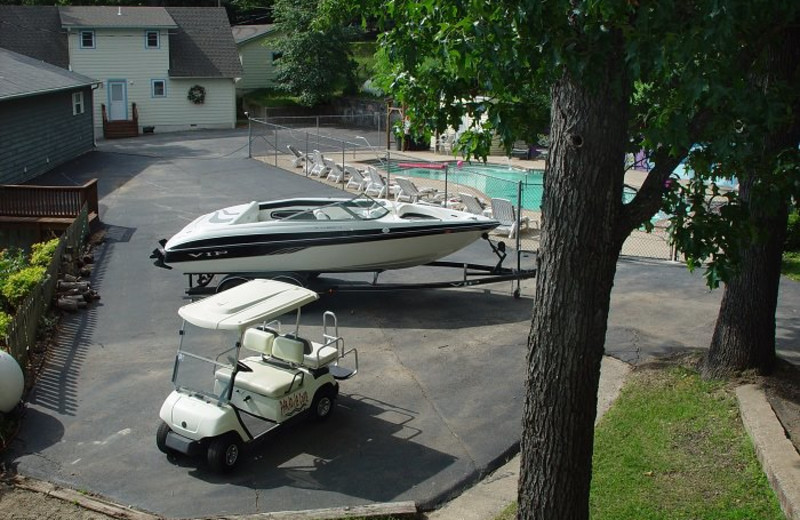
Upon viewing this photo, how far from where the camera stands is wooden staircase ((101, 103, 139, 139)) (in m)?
41.0

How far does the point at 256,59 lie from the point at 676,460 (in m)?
47.7

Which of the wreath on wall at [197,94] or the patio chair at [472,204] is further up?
the wreath on wall at [197,94]

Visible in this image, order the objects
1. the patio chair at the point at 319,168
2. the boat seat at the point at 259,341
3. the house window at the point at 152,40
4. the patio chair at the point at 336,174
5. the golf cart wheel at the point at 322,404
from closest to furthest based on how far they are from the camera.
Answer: the boat seat at the point at 259,341
the golf cart wheel at the point at 322,404
the patio chair at the point at 336,174
the patio chair at the point at 319,168
the house window at the point at 152,40

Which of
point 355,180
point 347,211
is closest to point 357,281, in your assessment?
point 347,211

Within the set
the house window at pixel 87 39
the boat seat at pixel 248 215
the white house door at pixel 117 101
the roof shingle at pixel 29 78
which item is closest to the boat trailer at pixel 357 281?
the boat seat at pixel 248 215

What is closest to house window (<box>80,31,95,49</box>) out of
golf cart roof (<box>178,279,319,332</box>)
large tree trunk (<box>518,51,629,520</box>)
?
golf cart roof (<box>178,279,319,332</box>)

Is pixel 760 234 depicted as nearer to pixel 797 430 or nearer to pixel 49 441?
pixel 797 430

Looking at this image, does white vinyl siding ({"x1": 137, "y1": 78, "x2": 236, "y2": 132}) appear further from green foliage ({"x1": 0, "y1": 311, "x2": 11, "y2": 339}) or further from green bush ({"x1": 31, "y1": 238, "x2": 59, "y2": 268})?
→ green foliage ({"x1": 0, "y1": 311, "x2": 11, "y2": 339})

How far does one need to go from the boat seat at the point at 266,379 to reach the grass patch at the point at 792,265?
1161 centimetres

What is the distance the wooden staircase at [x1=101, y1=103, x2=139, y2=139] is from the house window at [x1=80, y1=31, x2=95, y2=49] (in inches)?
124

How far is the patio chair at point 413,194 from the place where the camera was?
2359 centimetres

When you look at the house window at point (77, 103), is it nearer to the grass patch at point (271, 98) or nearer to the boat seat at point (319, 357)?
the grass patch at point (271, 98)

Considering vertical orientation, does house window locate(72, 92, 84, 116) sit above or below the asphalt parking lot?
above

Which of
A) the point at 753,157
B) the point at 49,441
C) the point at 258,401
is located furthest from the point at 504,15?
the point at 49,441
